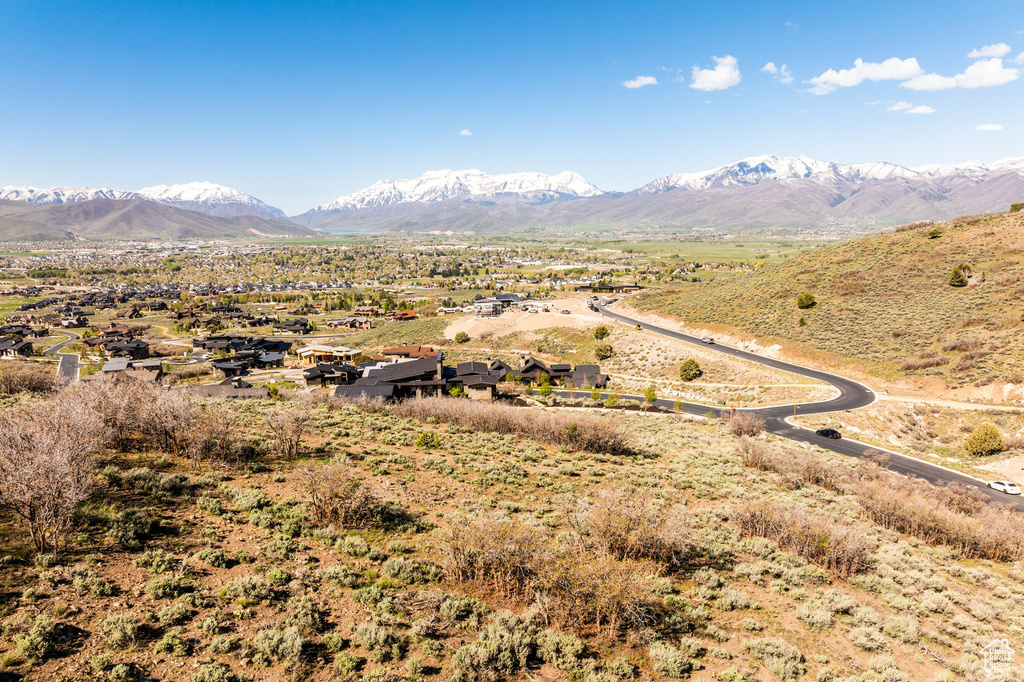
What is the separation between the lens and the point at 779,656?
11.5 metres

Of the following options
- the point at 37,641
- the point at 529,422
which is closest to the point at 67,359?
the point at 529,422

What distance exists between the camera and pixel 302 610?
36.1 ft

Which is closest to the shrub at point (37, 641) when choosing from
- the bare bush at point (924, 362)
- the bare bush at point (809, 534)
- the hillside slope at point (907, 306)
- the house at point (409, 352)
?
the bare bush at point (809, 534)

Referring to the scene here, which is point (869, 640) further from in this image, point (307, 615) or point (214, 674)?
point (214, 674)

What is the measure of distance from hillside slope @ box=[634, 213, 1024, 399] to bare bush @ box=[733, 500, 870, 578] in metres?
44.8

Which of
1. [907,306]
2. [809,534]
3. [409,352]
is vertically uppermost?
[907,306]

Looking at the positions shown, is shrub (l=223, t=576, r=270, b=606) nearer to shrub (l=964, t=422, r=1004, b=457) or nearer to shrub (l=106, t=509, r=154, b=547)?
shrub (l=106, t=509, r=154, b=547)

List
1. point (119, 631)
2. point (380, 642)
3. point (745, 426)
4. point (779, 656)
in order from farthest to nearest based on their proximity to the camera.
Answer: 1. point (745, 426)
2. point (779, 656)
3. point (380, 642)
4. point (119, 631)

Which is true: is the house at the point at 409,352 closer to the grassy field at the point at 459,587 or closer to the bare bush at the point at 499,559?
the grassy field at the point at 459,587

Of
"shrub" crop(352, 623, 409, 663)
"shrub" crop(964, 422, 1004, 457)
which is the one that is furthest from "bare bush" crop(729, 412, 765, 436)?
"shrub" crop(352, 623, 409, 663)

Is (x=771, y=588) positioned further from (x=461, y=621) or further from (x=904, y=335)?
(x=904, y=335)

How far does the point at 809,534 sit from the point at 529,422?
16.7 m

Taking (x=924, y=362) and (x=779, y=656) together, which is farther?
(x=924, y=362)

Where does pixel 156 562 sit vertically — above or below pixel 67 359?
above
